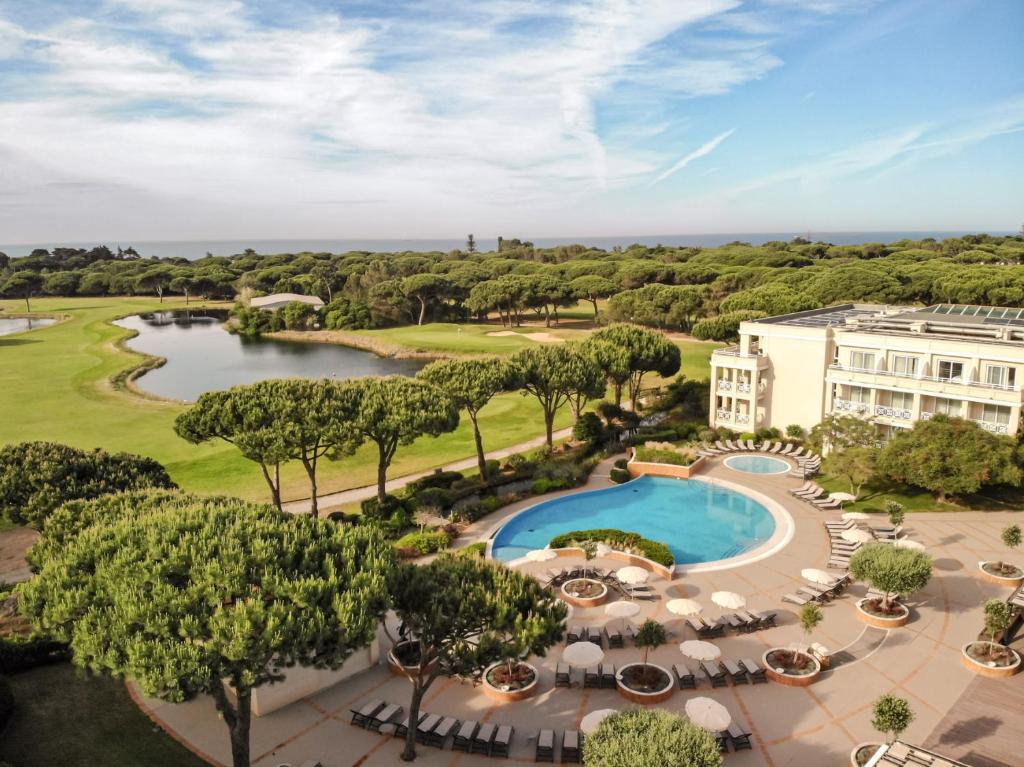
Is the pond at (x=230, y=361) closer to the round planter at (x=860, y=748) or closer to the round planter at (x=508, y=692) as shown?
the round planter at (x=508, y=692)

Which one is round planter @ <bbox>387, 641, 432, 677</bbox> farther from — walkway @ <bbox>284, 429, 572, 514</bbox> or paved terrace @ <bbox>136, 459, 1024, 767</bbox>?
walkway @ <bbox>284, 429, 572, 514</bbox>

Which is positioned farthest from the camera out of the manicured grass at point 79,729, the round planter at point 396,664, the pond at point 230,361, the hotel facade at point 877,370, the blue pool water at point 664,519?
the pond at point 230,361

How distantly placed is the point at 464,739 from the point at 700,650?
7.52m

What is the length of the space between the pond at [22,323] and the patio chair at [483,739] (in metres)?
121

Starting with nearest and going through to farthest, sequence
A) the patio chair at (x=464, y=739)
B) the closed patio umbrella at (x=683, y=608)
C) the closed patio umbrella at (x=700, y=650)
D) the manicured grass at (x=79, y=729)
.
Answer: the manicured grass at (x=79, y=729), the patio chair at (x=464, y=739), the closed patio umbrella at (x=700, y=650), the closed patio umbrella at (x=683, y=608)

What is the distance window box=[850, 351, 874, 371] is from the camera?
41094 mm

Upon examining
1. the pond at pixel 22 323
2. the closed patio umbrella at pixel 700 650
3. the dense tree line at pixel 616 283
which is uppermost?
the dense tree line at pixel 616 283

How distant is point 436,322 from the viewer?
4518 inches

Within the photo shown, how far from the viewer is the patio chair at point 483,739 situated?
17.2 m

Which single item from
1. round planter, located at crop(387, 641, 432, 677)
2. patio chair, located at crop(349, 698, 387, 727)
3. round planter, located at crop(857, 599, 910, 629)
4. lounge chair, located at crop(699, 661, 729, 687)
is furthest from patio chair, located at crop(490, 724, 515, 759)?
round planter, located at crop(857, 599, 910, 629)

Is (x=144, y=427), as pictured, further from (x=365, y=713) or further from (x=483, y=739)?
(x=483, y=739)

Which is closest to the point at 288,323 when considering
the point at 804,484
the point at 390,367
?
the point at 390,367

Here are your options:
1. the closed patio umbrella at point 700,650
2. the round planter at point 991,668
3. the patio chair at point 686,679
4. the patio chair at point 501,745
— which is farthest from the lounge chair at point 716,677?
the round planter at point 991,668

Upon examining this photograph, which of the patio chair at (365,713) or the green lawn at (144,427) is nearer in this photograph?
the patio chair at (365,713)
